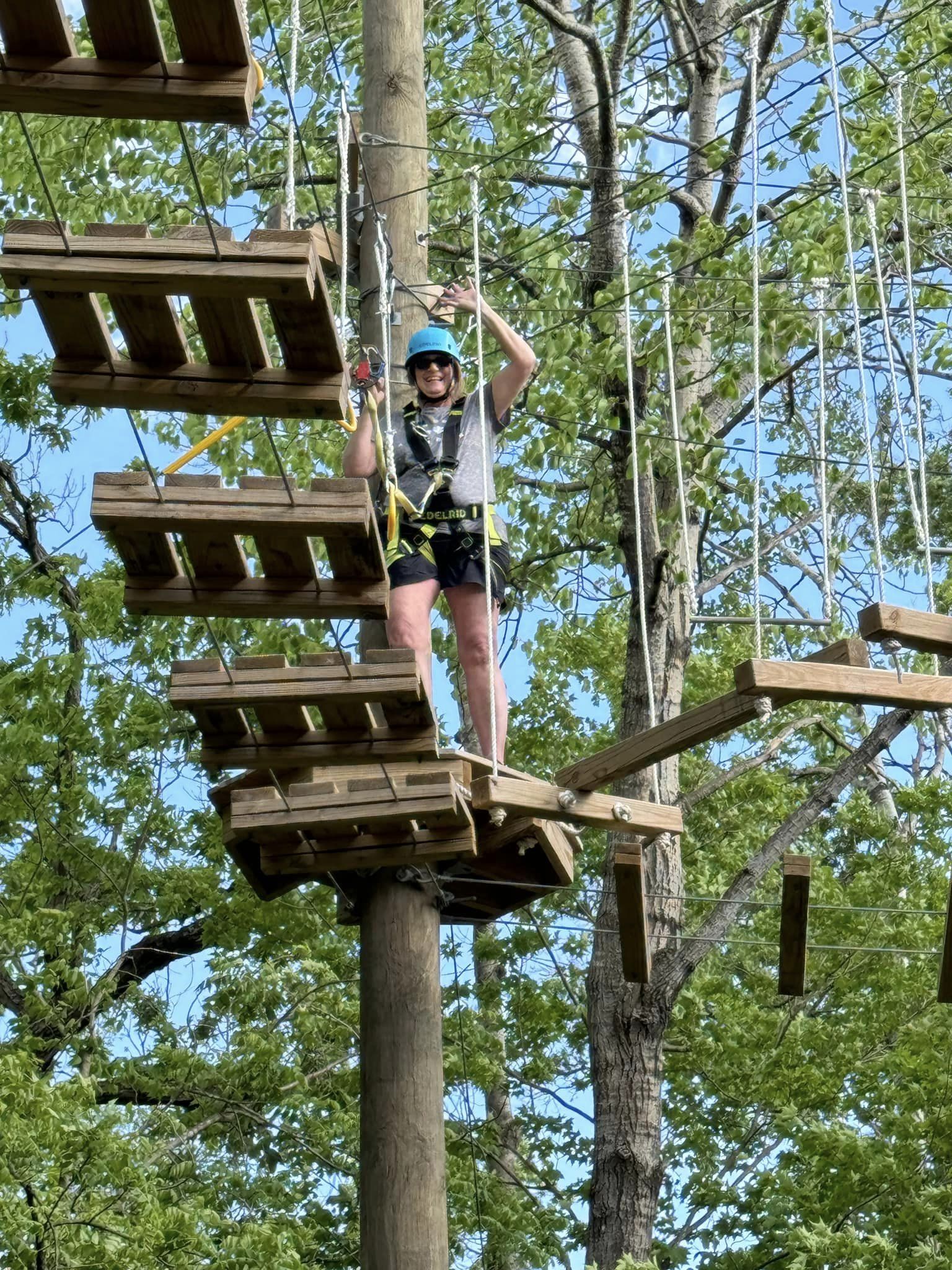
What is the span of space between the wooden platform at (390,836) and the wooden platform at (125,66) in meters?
2.30

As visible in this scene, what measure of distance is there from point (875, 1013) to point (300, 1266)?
14.6 feet

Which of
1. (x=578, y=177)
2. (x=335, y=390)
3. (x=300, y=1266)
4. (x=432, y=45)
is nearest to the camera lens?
(x=335, y=390)

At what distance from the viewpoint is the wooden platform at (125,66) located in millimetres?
3859

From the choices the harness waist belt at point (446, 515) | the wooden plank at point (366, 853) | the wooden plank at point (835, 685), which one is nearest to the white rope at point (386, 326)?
the harness waist belt at point (446, 515)

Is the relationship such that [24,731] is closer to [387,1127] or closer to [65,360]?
[387,1127]

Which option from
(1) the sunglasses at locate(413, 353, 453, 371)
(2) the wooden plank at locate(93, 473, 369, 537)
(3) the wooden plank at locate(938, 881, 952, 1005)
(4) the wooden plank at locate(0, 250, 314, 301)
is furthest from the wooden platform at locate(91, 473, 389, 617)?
(3) the wooden plank at locate(938, 881, 952, 1005)

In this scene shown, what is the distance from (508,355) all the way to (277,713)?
1498 millimetres

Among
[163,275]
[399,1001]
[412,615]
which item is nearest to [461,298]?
[412,615]

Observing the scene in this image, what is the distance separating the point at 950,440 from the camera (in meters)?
16.3

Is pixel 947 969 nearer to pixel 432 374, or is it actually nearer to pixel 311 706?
pixel 311 706

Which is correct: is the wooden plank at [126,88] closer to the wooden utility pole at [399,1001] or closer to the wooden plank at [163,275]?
the wooden plank at [163,275]

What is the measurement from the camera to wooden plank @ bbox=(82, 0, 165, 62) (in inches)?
151

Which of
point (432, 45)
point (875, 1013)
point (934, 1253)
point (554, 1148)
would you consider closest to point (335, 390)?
point (934, 1253)

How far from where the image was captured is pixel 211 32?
3.83 metres
